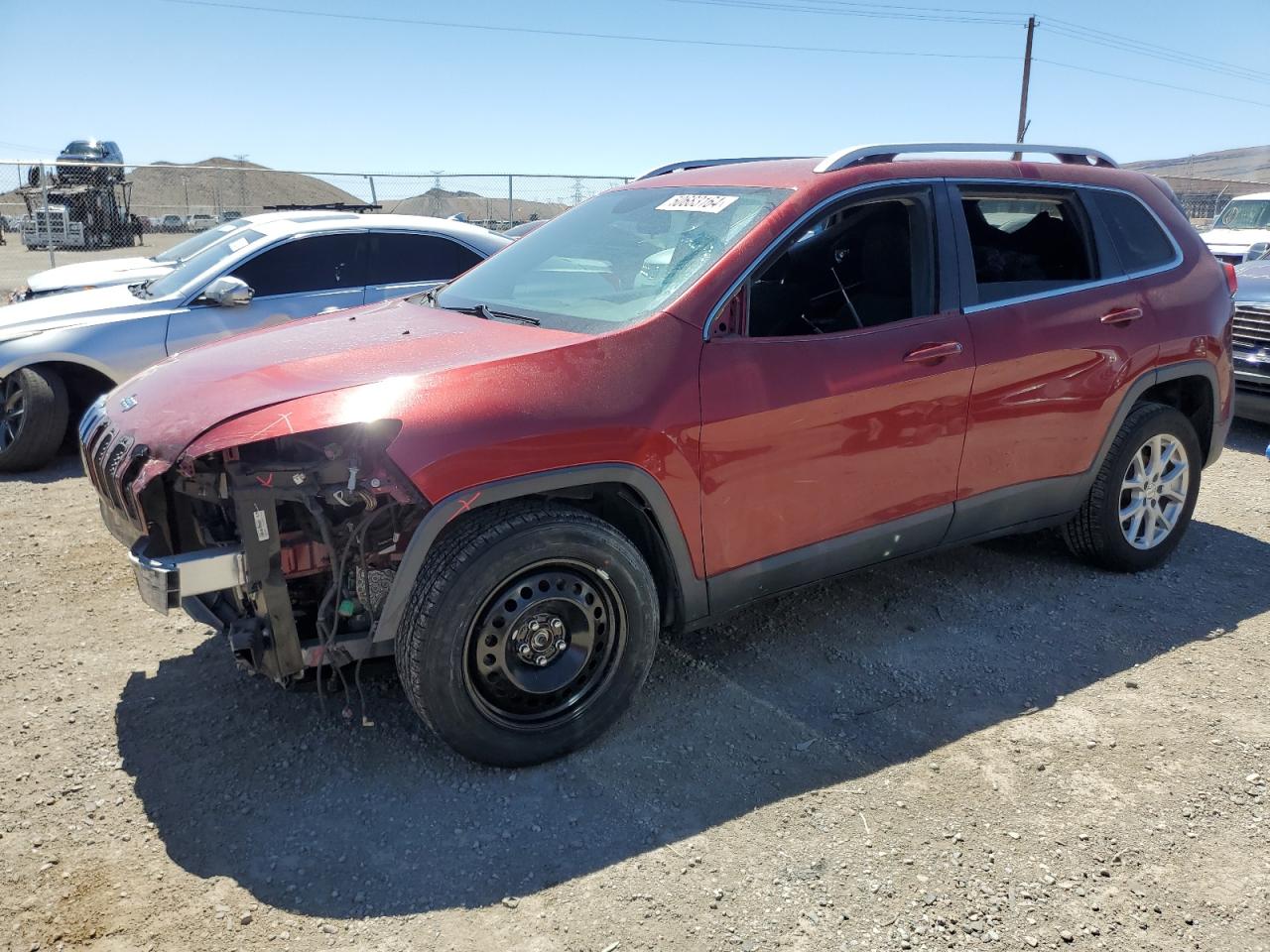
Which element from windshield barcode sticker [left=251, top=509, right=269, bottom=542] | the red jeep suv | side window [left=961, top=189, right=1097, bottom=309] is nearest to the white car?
the red jeep suv

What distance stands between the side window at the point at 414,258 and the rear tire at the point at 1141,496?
4.56 m

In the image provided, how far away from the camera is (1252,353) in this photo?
752 centimetres

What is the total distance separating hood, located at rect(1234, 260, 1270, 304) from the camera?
7.67 m

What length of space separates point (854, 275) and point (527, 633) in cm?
221

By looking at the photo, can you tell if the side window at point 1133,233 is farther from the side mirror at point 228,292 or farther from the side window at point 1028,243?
the side mirror at point 228,292

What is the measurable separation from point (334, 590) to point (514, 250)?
6.53 ft

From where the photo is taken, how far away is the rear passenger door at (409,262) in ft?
22.9

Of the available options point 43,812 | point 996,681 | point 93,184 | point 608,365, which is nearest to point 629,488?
point 608,365

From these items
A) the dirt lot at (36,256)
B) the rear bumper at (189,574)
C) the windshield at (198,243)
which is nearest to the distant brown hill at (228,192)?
the dirt lot at (36,256)

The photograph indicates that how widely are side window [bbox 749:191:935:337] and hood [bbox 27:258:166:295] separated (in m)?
5.68

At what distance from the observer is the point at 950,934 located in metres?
2.50

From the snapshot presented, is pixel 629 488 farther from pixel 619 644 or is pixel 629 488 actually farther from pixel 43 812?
pixel 43 812

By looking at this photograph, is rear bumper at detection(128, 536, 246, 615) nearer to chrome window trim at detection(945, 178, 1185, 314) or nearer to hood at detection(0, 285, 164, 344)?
chrome window trim at detection(945, 178, 1185, 314)

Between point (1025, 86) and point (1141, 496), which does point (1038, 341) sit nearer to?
point (1141, 496)
